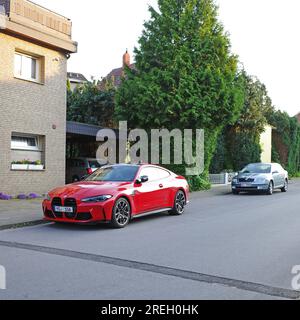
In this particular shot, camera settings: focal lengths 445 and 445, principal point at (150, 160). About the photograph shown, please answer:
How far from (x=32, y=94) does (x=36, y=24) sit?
2.68 m

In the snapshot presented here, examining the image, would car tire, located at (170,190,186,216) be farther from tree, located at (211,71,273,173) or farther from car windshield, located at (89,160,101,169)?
tree, located at (211,71,273,173)

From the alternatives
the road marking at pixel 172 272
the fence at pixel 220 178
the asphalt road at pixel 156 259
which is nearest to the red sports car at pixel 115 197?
the asphalt road at pixel 156 259

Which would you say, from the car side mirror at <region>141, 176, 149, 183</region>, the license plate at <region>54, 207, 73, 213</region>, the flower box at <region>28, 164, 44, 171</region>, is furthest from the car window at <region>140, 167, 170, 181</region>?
the flower box at <region>28, 164, 44, 171</region>

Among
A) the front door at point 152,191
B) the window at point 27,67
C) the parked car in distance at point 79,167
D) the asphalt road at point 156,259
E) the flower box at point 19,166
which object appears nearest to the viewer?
the asphalt road at point 156,259

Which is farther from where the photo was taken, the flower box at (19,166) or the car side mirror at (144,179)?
the flower box at (19,166)

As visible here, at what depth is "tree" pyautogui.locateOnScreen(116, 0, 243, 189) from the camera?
64.1 feet

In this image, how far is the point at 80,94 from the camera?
95.9ft

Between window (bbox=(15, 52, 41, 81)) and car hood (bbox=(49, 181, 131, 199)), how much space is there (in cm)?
797

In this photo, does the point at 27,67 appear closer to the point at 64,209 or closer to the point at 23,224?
the point at 23,224

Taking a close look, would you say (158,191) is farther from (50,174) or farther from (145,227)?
(50,174)

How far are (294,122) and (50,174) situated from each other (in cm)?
2523

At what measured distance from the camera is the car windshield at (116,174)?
36.1 ft

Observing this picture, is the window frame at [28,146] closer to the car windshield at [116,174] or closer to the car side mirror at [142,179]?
the car windshield at [116,174]

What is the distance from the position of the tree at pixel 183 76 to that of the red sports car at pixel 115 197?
25.3ft
